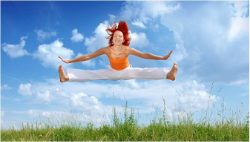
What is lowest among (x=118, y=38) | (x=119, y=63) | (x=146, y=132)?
(x=146, y=132)

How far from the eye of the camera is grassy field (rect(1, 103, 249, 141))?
9844 millimetres

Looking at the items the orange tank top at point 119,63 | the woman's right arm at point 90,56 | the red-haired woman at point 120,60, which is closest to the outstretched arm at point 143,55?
the red-haired woman at point 120,60

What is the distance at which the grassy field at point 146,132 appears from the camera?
9.84 m

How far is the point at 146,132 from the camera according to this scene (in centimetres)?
998

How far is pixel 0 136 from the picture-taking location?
10625 mm

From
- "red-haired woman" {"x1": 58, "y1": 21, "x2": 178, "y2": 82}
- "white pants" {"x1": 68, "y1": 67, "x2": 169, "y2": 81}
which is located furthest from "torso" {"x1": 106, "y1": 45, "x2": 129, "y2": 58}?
"white pants" {"x1": 68, "y1": 67, "x2": 169, "y2": 81}

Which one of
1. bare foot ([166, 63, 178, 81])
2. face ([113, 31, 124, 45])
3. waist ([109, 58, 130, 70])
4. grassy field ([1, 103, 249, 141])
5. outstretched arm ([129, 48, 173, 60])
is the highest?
face ([113, 31, 124, 45])

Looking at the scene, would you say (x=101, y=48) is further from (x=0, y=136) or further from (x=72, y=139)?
Result: (x=0, y=136)

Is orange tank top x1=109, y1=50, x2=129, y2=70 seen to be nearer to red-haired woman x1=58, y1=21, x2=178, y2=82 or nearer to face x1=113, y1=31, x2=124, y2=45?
red-haired woman x1=58, y1=21, x2=178, y2=82

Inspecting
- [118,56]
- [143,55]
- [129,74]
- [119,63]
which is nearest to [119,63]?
[119,63]

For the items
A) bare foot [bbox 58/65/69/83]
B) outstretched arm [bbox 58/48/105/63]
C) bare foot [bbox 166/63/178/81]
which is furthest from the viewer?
outstretched arm [bbox 58/48/105/63]

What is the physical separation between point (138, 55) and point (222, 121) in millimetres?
2423

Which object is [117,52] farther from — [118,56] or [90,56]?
[90,56]

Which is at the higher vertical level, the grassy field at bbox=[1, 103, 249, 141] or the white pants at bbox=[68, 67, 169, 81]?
the white pants at bbox=[68, 67, 169, 81]
